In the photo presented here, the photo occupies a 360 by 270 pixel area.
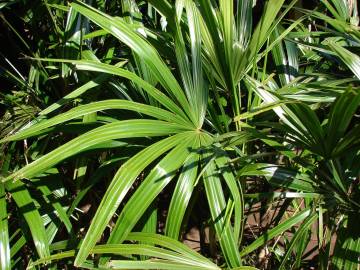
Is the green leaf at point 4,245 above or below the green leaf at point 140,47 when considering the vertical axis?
below

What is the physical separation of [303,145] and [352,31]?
0.32 metres

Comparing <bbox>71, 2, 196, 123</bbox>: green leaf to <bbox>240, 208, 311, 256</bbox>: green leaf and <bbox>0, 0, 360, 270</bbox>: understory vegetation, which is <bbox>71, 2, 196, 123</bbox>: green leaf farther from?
<bbox>240, 208, 311, 256</bbox>: green leaf

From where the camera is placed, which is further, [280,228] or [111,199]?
[280,228]

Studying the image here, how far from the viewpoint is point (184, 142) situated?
111cm

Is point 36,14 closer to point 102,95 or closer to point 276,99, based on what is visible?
point 102,95

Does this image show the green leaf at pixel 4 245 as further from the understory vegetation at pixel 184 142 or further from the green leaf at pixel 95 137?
the green leaf at pixel 95 137

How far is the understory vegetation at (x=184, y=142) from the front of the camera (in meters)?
Result: 1.00

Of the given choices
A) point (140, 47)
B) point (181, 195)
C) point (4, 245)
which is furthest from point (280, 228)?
point (4, 245)

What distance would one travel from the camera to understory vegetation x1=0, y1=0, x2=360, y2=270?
1.00 meters

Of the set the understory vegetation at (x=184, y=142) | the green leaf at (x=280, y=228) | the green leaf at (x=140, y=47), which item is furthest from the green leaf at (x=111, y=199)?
the green leaf at (x=280, y=228)

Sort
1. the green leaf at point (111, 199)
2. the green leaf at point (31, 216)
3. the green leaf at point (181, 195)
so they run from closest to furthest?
the green leaf at point (111, 199), the green leaf at point (181, 195), the green leaf at point (31, 216)

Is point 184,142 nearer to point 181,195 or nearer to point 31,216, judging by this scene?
point 181,195

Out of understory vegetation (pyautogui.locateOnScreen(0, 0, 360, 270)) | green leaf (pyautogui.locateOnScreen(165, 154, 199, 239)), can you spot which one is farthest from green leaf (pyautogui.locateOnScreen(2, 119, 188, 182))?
green leaf (pyautogui.locateOnScreen(165, 154, 199, 239))

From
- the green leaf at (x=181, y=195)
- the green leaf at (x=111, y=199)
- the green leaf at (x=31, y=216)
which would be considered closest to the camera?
the green leaf at (x=111, y=199)
